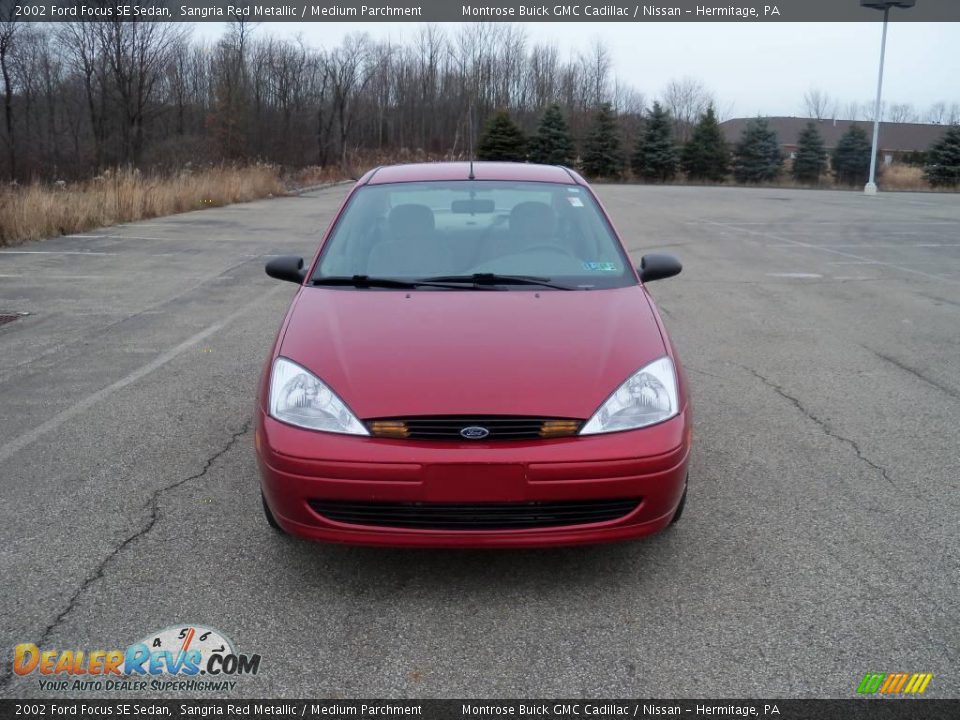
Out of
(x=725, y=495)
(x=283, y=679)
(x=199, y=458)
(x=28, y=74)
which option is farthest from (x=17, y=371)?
(x=28, y=74)

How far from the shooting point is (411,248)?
4.40 meters

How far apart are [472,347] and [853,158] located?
197ft

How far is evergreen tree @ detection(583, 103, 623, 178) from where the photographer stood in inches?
2295

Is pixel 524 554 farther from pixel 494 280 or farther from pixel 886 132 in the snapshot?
pixel 886 132

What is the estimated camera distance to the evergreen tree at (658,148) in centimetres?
5694

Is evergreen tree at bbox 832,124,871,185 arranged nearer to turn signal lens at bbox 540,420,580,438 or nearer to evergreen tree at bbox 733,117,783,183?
evergreen tree at bbox 733,117,783,183

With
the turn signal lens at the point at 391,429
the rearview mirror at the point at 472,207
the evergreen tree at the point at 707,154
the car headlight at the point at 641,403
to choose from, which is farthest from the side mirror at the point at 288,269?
the evergreen tree at the point at 707,154

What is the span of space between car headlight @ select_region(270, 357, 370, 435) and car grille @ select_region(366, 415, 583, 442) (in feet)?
0.31

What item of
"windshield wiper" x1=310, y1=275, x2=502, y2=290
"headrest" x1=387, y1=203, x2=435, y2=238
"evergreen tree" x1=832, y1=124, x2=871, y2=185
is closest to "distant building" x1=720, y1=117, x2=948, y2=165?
"evergreen tree" x1=832, y1=124, x2=871, y2=185

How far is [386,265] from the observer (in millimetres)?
4277

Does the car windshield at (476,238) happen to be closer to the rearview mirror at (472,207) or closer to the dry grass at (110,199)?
the rearview mirror at (472,207)

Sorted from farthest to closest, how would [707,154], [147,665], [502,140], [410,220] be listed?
[502,140], [707,154], [410,220], [147,665]

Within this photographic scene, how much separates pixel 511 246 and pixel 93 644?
267 cm

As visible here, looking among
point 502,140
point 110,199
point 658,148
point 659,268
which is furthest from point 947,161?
point 659,268
